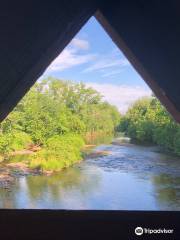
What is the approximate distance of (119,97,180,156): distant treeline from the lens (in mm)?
1969

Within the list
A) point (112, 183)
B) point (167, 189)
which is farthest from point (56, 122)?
point (167, 189)

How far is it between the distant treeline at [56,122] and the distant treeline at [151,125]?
0.30ft

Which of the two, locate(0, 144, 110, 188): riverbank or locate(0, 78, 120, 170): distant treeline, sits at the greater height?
locate(0, 78, 120, 170): distant treeline

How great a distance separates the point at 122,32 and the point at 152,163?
0.84m

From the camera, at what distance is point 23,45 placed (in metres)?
1.52

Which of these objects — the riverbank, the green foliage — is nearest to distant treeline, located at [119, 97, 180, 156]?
the green foliage

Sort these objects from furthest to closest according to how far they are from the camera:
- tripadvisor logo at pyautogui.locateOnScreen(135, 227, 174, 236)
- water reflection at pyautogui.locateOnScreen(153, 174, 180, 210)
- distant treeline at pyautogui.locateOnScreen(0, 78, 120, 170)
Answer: distant treeline at pyautogui.locateOnScreen(0, 78, 120, 170)
water reflection at pyautogui.locateOnScreen(153, 174, 180, 210)
tripadvisor logo at pyautogui.locateOnScreen(135, 227, 174, 236)

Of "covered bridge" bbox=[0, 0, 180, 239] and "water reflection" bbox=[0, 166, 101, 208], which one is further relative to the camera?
"water reflection" bbox=[0, 166, 101, 208]

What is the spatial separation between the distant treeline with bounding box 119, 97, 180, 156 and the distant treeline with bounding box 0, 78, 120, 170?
0.09 m

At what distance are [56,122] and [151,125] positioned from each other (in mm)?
594

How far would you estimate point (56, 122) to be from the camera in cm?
200

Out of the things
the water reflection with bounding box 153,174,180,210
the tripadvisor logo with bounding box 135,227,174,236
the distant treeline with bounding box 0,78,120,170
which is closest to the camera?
the tripadvisor logo with bounding box 135,227,174,236

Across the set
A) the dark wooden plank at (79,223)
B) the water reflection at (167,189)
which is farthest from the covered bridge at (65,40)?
the water reflection at (167,189)

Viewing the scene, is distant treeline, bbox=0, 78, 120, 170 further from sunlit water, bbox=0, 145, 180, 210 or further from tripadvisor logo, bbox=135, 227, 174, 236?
tripadvisor logo, bbox=135, 227, 174, 236
